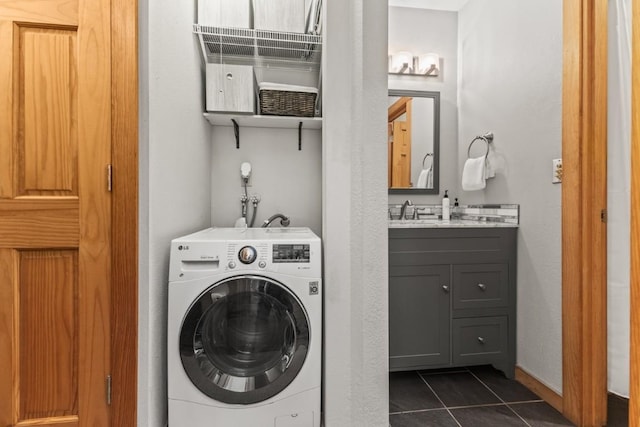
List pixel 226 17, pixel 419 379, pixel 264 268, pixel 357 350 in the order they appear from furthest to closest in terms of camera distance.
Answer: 1. pixel 419 379
2. pixel 226 17
3. pixel 264 268
4. pixel 357 350

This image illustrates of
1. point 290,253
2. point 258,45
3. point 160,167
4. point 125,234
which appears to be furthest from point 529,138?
point 125,234

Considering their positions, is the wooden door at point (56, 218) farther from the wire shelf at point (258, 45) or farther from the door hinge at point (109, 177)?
the wire shelf at point (258, 45)

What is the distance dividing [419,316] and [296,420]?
87 cm

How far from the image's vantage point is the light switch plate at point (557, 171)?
163 cm

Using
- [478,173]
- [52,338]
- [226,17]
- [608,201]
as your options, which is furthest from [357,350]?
[226,17]

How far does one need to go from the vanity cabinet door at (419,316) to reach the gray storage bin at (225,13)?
1.65 m

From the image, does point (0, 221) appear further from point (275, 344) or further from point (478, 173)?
point (478, 173)

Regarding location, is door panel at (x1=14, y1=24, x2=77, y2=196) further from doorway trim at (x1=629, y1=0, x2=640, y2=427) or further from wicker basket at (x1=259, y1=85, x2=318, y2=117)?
doorway trim at (x1=629, y1=0, x2=640, y2=427)

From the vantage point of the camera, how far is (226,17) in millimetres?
1802

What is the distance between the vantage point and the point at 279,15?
1841 mm

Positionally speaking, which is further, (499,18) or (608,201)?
(499,18)

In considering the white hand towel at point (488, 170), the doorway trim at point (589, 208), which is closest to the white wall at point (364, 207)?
the doorway trim at point (589, 208)

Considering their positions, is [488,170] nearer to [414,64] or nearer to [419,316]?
[414,64]

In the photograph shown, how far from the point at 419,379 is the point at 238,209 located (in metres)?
1.56
